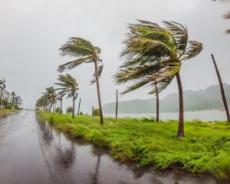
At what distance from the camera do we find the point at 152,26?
12.3m

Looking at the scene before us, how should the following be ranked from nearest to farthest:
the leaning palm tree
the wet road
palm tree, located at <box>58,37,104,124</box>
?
the wet road
the leaning palm tree
palm tree, located at <box>58,37,104,124</box>

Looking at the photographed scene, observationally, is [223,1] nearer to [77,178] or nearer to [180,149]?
[180,149]

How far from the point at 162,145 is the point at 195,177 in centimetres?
321

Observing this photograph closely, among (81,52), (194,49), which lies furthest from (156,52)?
(81,52)

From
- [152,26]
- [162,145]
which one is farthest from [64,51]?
Result: [162,145]

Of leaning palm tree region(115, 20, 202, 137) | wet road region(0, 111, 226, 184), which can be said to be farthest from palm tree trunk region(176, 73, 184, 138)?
wet road region(0, 111, 226, 184)

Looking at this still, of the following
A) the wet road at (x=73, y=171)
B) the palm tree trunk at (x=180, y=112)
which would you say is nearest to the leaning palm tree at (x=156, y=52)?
the palm tree trunk at (x=180, y=112)

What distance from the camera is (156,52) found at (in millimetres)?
11953

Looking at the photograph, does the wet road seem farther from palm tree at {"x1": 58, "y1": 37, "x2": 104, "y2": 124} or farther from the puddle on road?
palm tree at {"x1": 58, "y1": 37, "x2": 104, "y2": 124}

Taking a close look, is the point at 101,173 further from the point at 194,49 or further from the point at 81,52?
the point at 81,52

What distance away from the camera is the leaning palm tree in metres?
11.5

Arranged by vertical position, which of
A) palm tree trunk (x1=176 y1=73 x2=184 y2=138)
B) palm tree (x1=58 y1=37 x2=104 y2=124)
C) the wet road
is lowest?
the wet road

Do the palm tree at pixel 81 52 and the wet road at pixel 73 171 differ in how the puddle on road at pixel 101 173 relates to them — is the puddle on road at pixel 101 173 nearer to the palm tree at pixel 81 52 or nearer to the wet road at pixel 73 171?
the wet road at pixel 73 171

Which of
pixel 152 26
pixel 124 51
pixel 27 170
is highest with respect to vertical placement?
pixel 152 26
